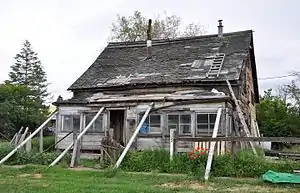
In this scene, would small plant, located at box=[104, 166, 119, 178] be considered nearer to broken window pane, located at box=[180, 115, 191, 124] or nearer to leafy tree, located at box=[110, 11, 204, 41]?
broken window pane, located at box=[180, 115, 191, 124]

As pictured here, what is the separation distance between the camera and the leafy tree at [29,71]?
55.4 meters

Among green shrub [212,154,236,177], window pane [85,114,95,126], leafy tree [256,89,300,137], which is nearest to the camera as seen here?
green shrub [212,154,236,177]

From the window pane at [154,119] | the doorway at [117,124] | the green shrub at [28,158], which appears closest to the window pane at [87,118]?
the doorway at [117,124]

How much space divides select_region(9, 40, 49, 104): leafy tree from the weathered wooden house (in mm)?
32437

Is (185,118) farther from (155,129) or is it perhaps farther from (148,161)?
(148,161)

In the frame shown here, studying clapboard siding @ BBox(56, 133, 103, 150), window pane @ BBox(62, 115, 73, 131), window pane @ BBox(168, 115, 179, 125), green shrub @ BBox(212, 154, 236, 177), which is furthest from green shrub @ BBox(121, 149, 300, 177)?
window pane @ BBox(62, 115, 73, 131)

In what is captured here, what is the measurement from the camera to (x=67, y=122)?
22.0 meters

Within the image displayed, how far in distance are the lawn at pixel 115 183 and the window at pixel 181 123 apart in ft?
19.7

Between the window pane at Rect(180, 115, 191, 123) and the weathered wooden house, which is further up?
the weathered wooden house

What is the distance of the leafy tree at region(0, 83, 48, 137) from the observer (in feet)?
115

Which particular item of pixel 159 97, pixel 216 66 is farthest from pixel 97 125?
pixel 216 66

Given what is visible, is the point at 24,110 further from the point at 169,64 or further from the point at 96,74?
the point at 169,64

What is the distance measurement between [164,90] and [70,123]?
5346 mm

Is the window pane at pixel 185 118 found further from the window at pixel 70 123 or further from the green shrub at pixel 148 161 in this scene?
the window at pixel 70 123
